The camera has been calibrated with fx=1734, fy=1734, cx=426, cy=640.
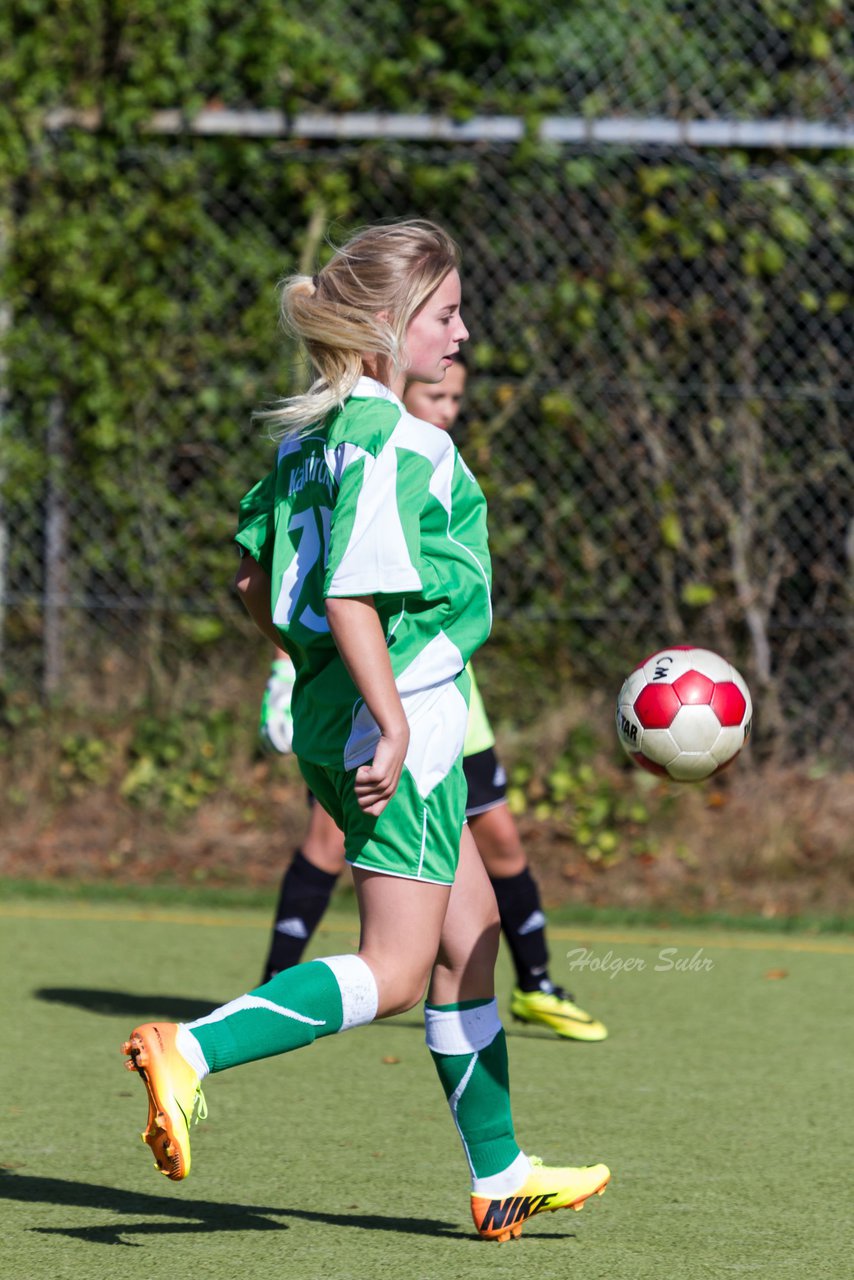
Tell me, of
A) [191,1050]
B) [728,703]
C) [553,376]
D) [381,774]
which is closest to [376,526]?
[381,774]

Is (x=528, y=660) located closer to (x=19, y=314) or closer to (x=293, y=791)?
(x=293, y=791)

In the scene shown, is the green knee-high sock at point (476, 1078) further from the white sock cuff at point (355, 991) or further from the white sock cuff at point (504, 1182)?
the white sock cuff at point (355, 991)

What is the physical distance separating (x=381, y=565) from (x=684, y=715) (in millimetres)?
1024

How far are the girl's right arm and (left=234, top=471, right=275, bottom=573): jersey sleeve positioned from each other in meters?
0.39

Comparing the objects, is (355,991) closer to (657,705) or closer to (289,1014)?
(289,1014)

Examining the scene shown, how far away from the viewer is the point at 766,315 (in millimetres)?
7906

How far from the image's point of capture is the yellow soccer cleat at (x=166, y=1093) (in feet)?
8.52

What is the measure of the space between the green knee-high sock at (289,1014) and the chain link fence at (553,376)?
5174 millimetres

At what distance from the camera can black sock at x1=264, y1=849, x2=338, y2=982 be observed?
4.84 metres

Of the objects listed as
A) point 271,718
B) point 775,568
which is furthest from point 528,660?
point 271,718

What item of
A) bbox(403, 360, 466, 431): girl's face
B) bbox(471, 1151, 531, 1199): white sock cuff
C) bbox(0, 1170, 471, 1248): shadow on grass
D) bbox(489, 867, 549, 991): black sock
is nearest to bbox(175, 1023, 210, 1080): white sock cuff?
bbox(0, 1170, 471, 1248): shadow on grass

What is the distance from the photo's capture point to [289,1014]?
2752 millimetres

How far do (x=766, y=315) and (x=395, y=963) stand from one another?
5.69 m

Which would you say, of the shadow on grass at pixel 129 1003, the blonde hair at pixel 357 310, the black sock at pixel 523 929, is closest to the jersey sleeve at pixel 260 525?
the blonde hair at pixel 357 310
